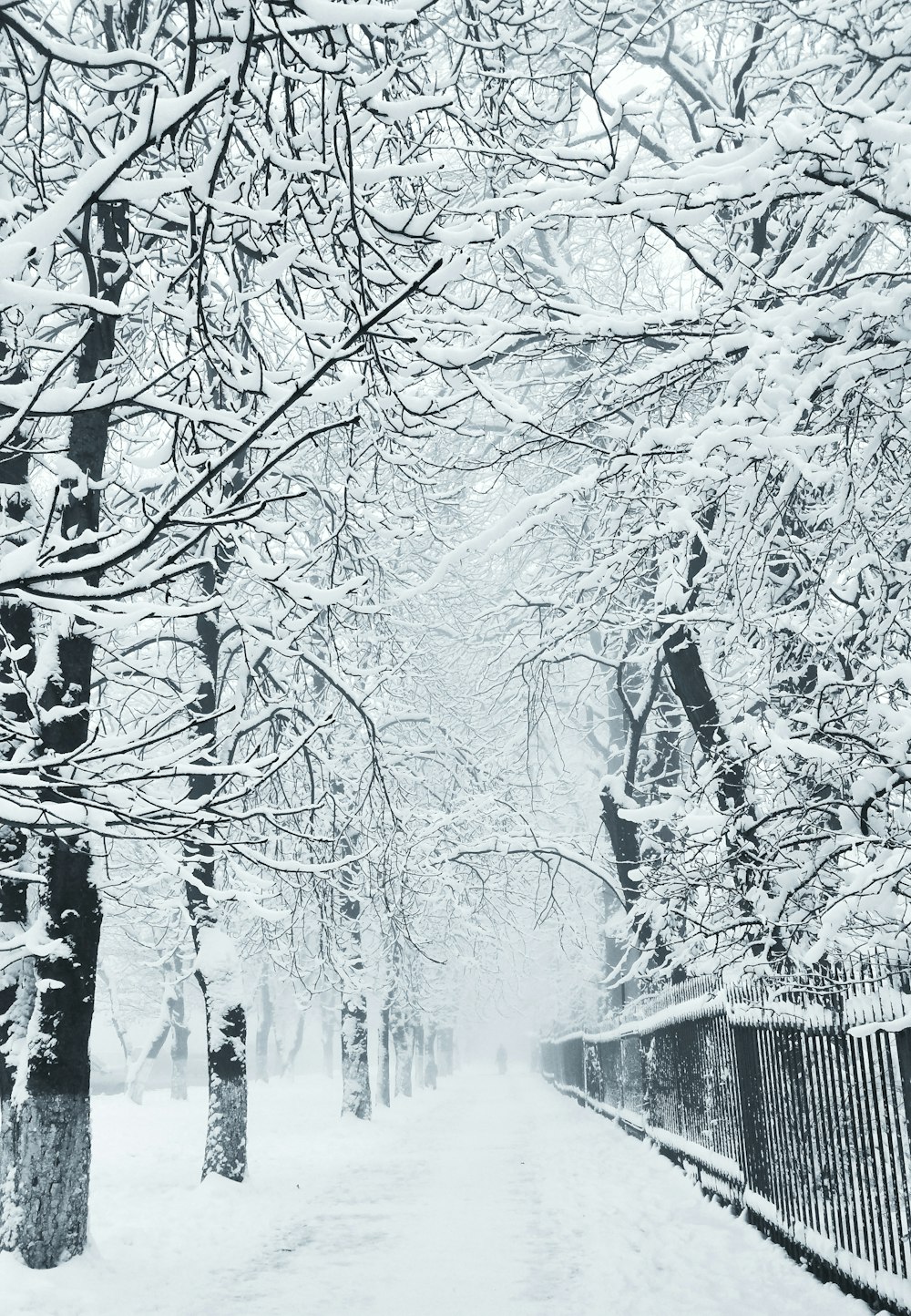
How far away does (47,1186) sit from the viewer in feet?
21.5

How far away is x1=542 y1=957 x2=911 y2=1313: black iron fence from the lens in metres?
4.70

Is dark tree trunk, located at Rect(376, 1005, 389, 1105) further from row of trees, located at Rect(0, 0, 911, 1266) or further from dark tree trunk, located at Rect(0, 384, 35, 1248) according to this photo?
dark tree trunk, located at Rect(0, 384, 35, 1248)

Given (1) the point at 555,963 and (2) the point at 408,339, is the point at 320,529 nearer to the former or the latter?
(2) the point at 408,339

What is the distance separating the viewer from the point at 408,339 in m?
2.74

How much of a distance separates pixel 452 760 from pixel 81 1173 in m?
9.16

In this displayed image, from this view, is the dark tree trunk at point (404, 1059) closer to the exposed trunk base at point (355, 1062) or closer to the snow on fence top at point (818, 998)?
the exposed trunk base at point (355, 1062)

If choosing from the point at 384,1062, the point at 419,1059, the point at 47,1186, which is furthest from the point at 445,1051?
the point at 47,1186

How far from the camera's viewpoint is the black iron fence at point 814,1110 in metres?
4.70

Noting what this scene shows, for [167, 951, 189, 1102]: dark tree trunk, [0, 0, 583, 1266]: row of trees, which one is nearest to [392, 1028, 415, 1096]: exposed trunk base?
[167, 951, 189, 1102]: dark tree trunk

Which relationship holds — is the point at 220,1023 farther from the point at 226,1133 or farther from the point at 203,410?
the point at 203,410

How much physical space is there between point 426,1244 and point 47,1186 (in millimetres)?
2876

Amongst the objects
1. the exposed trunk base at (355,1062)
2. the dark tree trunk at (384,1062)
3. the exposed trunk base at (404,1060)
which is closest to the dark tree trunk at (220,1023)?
the exposed trunk base at (355,1062)

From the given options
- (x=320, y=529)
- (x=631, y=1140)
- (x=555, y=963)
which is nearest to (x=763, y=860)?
(x=320, y=529)

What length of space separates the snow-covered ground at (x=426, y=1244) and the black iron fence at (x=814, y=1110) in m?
0.26
